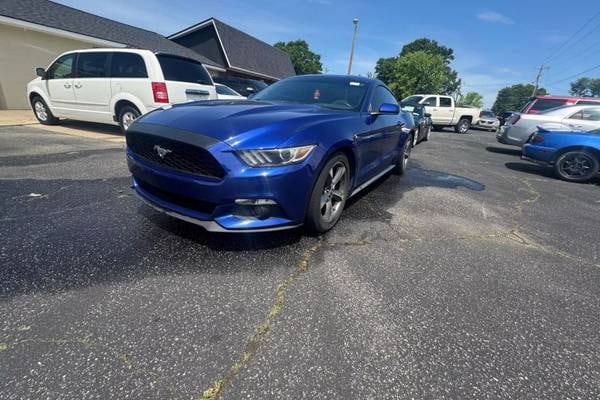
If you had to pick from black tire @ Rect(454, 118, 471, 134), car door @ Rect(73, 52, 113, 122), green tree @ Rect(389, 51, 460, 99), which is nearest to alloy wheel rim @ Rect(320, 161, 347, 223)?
car door @ Rect(73, 52, 113, 122)

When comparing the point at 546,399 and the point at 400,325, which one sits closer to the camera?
the point at 546,399

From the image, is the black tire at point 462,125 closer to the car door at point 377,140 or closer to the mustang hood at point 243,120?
the car door at point 377,140

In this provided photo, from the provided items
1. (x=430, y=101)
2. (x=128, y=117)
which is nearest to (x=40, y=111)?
(x=128, y=117)

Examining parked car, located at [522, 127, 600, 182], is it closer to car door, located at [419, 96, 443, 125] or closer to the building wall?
car door, located at [419, 96, 443, 125]

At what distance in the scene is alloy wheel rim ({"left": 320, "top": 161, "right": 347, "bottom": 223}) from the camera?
2.85 meters

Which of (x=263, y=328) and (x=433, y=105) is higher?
(x=433, y=105)

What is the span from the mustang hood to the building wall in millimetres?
11932

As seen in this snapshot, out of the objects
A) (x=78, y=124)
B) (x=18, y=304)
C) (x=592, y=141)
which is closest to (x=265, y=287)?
(x=18, y=304)

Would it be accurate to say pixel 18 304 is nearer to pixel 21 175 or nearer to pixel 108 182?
pixel 108 182

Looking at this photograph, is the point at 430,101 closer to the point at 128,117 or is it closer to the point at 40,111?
the point at 128,117

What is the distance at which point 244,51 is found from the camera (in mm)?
26594

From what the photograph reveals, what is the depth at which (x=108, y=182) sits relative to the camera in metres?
3.98

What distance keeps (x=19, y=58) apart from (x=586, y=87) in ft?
466

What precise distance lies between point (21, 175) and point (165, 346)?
3850 mm
